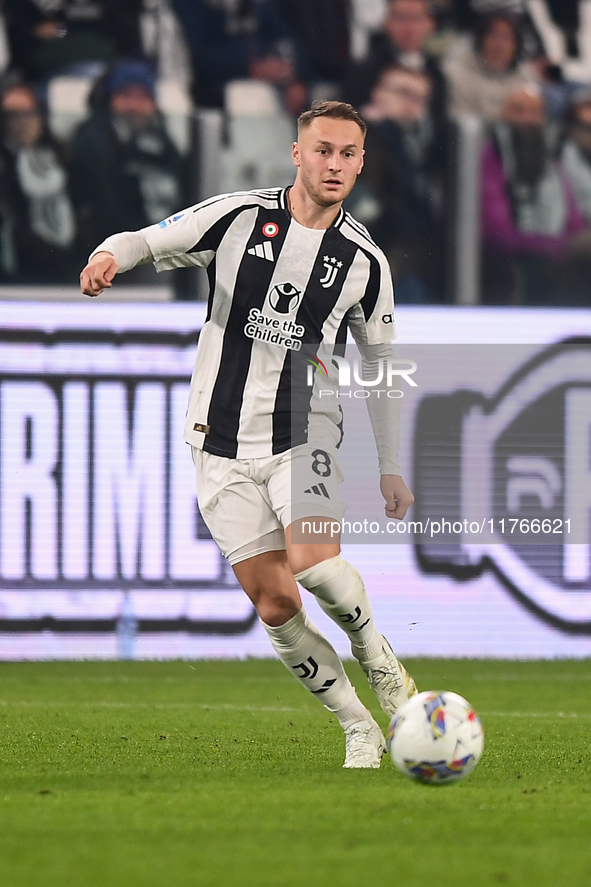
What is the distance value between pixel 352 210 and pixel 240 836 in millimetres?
6883

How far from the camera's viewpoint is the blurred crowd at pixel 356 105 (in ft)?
32.0

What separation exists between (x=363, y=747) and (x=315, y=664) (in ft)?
1.04

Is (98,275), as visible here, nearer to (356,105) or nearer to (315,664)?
(315,664)

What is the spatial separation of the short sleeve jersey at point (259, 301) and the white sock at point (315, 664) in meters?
0.60

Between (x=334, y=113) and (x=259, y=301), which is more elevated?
(x=334, y=113)

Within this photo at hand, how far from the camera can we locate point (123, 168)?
9766mm

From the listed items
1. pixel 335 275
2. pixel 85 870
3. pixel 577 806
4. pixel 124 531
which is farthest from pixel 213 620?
pixel 85 870

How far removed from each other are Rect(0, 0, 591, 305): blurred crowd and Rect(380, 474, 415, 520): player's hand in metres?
4.95

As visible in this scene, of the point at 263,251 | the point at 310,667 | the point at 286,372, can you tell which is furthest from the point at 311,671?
the point at 263,251

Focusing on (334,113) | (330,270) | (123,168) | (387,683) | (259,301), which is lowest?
(387,683)

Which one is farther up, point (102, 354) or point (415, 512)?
point (102, 354)

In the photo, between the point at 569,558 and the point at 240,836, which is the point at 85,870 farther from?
the point at 569,558

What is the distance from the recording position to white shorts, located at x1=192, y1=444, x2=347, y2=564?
488 centimetres

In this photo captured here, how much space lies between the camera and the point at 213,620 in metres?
9.14
